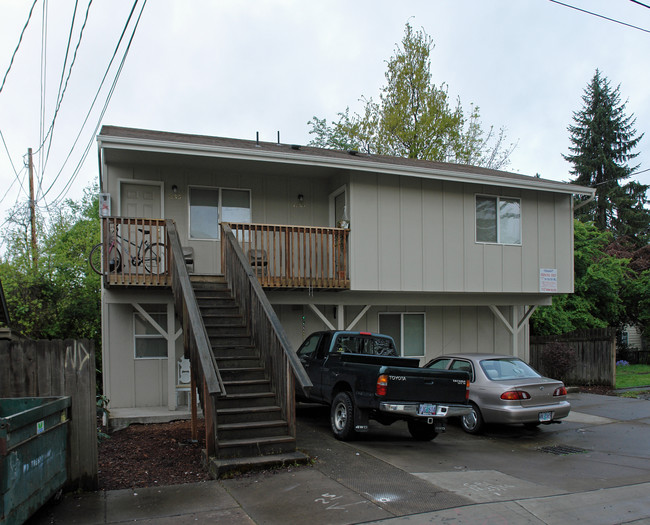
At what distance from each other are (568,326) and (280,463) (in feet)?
54.5

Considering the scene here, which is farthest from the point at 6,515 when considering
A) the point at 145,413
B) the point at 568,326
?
the point at 568,326

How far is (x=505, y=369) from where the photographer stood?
33.7ft

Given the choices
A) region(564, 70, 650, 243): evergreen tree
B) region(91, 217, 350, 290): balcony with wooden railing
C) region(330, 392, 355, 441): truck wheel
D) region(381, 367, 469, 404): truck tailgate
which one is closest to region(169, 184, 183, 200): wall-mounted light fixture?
region(91, 217, 350, 290): balcony with wooden railing

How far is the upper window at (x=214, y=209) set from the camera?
12938 millimetres

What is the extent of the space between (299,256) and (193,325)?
4.76 meters

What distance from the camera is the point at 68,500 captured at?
5.71 meters

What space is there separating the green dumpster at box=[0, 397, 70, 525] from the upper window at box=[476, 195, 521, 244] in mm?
11026

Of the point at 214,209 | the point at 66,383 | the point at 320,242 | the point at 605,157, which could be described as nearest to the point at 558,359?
the point at 320,242

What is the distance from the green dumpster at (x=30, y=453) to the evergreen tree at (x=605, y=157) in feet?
135

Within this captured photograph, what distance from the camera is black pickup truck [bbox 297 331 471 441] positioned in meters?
8.03

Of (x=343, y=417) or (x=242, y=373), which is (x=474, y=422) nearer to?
(x=343, y=417)

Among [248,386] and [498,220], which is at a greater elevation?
[498,220]

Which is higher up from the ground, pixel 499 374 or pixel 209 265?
pixel 209 265

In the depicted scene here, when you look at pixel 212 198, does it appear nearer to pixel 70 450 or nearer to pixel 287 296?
pixel 287 296
